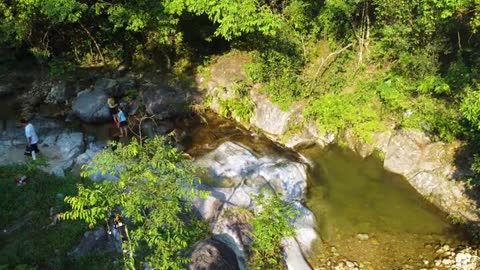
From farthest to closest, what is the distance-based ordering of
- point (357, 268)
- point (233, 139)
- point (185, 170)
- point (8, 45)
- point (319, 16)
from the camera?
1. point (8, 45)
2. point (319, 16)
3. point (233, 139)
4. point (357, 268)
5. point (185, 170)

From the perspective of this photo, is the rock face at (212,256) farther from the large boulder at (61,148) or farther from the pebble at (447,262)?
the large boulder at (61,148)

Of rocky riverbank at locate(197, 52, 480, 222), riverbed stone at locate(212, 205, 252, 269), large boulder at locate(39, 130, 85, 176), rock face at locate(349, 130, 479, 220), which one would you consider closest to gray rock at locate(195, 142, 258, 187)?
rocky riverbank at locate(197, 52, 480, 222)

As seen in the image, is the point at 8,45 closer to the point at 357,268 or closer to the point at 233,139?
the point at 233,139

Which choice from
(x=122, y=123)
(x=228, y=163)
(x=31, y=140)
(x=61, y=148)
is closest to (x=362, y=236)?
(x=228, y=163)

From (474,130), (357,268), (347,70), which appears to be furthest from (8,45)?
(474,130)

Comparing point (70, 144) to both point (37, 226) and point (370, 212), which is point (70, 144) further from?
point (370, 212)

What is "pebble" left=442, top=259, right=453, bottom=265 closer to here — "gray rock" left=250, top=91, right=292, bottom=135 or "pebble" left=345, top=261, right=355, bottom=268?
"pebble" left=345, top=261, right=355, bottom=268

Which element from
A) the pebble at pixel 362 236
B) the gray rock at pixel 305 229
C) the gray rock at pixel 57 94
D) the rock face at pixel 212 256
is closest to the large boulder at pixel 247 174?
the gray rock at pixel 305 229
